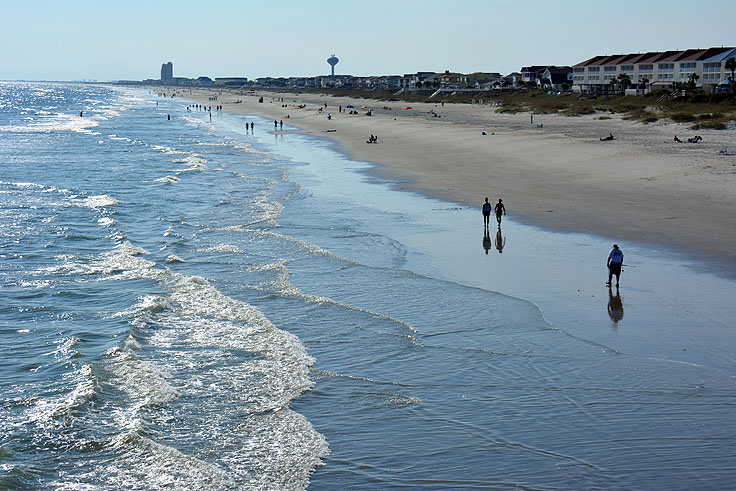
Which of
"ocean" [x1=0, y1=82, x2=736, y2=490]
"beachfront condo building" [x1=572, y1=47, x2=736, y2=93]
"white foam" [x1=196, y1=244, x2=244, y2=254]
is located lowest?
"ocean" [x1=0, y1=82, x2=736, y2=490]

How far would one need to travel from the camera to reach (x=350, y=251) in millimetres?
23391

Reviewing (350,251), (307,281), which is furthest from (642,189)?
(307,281)

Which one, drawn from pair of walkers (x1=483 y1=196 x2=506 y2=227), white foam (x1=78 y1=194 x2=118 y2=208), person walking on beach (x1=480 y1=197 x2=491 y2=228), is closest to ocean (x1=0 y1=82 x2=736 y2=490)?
person walking on beach (x1=480 y1=197 x2=491 y2=228)

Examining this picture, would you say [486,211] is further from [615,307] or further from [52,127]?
[52,127]

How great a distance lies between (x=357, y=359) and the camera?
14.5 m

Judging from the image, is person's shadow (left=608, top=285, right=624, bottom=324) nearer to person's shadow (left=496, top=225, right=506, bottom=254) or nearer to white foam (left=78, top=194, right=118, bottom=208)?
person's shadow (left=496, top=225, right=506, bottom=254)

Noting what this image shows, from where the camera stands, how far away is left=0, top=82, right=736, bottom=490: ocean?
10.5 metres

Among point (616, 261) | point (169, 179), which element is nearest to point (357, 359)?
→ point (616, 261)

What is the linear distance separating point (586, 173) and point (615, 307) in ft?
74.9

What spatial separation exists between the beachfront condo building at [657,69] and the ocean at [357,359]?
8374cm

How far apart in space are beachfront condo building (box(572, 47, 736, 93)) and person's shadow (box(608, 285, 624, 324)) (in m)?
85.7

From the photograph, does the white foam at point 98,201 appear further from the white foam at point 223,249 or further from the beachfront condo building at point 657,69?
the beachfront condo building at point 657,69

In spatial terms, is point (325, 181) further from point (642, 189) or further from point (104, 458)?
point (104, 458)

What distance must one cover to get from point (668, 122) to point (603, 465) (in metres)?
56.8
